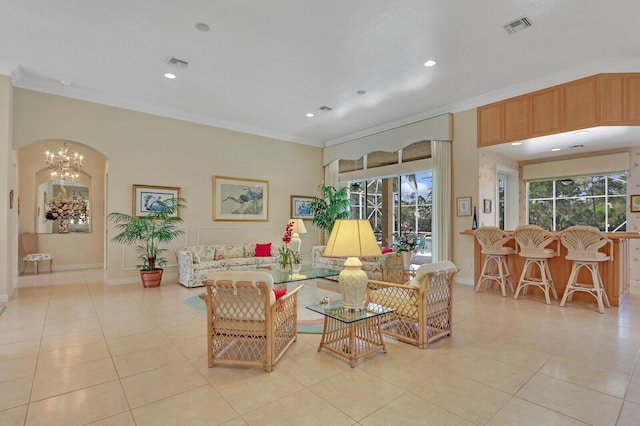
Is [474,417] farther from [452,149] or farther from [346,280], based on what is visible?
[452,149]

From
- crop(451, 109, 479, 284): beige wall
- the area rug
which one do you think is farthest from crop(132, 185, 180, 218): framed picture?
crop(451, 109, 479, 284): beige wall

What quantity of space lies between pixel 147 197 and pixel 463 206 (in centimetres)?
601

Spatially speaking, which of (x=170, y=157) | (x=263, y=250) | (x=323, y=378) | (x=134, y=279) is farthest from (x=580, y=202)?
(x=134, y=279)

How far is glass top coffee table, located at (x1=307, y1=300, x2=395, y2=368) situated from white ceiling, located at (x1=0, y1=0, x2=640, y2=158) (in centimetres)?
298

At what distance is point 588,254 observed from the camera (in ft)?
13.9

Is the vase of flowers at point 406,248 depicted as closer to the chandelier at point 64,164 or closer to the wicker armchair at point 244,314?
the wicker armchair at point 244,314

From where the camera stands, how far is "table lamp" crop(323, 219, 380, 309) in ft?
8.48

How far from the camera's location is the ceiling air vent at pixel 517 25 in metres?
3.48

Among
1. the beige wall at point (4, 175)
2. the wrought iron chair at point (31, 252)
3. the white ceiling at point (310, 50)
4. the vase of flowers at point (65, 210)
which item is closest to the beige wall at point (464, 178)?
the white ceiling at point (310, 50)

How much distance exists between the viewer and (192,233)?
265 inches

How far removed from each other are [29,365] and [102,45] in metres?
3.64

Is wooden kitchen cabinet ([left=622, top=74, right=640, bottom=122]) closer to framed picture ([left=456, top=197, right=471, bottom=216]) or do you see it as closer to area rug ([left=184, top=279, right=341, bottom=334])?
framed picture ([left=456, top=197, right=471, bottom=216])

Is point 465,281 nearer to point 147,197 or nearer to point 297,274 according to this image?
point 297,274

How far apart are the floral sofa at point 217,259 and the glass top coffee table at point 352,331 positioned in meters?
3.41
